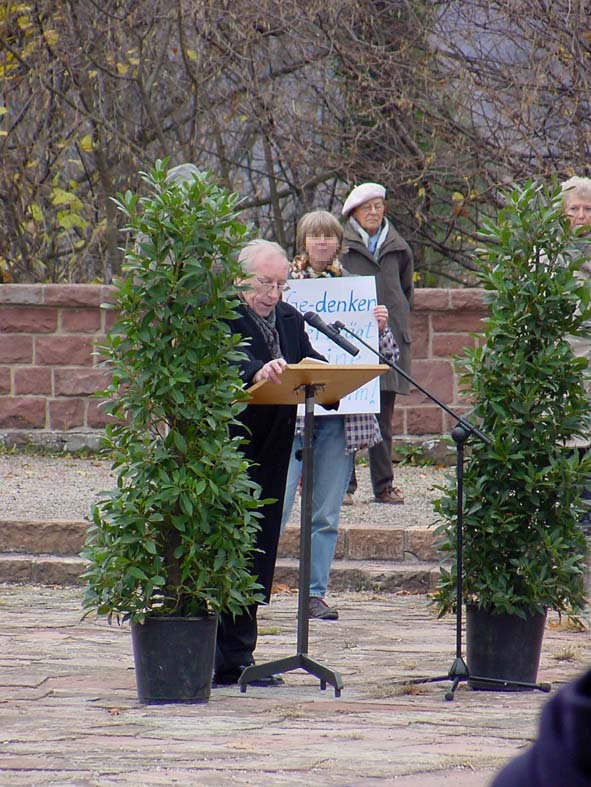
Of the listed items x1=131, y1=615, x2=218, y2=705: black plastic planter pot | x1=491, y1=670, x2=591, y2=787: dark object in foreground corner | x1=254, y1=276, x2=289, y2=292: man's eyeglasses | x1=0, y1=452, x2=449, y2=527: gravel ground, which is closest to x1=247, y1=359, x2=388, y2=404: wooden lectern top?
x1=254, y1=276, x2=289, y2=292: man's eyeglasses

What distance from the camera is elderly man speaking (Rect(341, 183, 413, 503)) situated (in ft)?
28.4

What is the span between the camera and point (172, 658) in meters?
5.26

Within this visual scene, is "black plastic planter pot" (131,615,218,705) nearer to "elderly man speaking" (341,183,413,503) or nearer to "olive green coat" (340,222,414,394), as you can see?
"elderly man speaking" (341,183,413,503)

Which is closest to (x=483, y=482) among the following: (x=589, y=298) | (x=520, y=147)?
(x=589, y=298)

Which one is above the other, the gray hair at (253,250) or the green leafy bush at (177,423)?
the gray hair at (253,250)

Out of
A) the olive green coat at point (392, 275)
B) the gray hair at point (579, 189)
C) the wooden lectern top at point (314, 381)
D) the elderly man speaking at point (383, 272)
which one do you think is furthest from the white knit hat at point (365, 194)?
the wooden lectern top at point (314, 381)

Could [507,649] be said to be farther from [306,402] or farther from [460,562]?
[306,402]

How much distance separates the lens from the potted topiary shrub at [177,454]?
5258 mm

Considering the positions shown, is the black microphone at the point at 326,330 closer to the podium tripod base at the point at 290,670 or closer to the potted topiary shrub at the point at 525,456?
the potted topiary shrub at the point at 525,456

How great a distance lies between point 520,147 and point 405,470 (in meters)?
3.99

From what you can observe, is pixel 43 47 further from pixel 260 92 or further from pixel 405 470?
pixel 405 470

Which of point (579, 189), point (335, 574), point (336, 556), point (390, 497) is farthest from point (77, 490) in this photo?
point (579, 189)

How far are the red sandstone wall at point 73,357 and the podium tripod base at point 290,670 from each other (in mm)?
6572

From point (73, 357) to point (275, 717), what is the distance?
24.7ft
